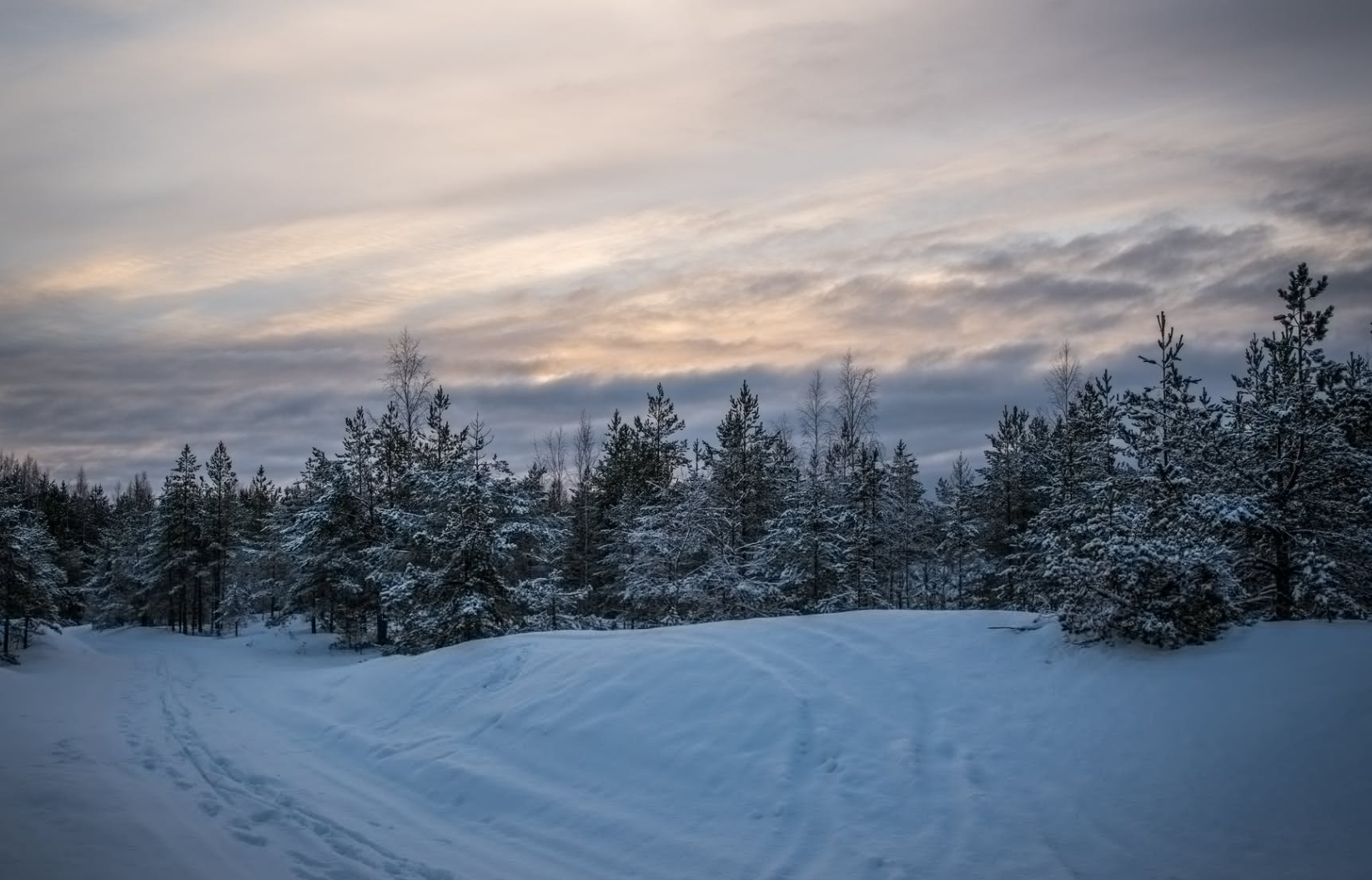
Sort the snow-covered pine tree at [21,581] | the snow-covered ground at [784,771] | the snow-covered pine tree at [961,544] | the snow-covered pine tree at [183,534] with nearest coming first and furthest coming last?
the snow-covered ground at [784,771] → the snow-covered pine tree at [21,581] → the snow-covered pine tree at [961,544] → the snow-covered pine tree at [183,534]

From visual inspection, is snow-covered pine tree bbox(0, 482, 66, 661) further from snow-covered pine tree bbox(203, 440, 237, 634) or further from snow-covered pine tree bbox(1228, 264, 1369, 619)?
snow-covered pine tree bbox(1228, 264, 1369, 619)

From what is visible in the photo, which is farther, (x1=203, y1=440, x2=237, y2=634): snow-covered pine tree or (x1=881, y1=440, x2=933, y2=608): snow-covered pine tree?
(x1=203, y1=440, x2=237, y2=634): snow-covered pine tree

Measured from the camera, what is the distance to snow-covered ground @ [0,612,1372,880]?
7512 millimetres

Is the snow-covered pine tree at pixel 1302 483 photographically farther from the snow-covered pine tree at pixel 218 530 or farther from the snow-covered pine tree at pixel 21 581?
the snow-covered pine tree at pixel 218 530

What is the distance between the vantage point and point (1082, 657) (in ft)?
36.5

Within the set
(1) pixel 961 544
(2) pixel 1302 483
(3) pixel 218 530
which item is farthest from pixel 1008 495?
(3) pixel 218 530

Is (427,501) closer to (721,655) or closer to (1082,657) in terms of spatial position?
(721,655)

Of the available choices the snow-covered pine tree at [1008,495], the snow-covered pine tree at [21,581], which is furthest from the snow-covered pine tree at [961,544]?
→ the snow-covered pine tree at [21,581]

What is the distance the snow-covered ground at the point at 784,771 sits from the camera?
7.51 m

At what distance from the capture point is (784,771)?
9.79m

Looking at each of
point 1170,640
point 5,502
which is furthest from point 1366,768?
point 5,502

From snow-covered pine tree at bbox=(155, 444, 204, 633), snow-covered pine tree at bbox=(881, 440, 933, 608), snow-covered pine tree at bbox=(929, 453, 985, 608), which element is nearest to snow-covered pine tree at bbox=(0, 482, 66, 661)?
snow-covered pine tree at bbox=(155, 444, 204, 633)

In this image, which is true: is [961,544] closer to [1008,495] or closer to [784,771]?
[1008,495]

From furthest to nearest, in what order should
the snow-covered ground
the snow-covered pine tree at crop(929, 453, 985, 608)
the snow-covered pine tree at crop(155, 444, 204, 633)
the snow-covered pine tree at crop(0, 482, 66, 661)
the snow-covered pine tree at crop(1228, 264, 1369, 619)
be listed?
the snow-covered pine tree at crop(155, 444, 204, 633)
the snow-covered pine tree at crop(929, 453, 985, 608)
the snow-covered pine tree at crop(0, 482, 66, 661)
the snow-covered pine tree at crop(1228, 264, 1369, 619)
the snow-covered ground
